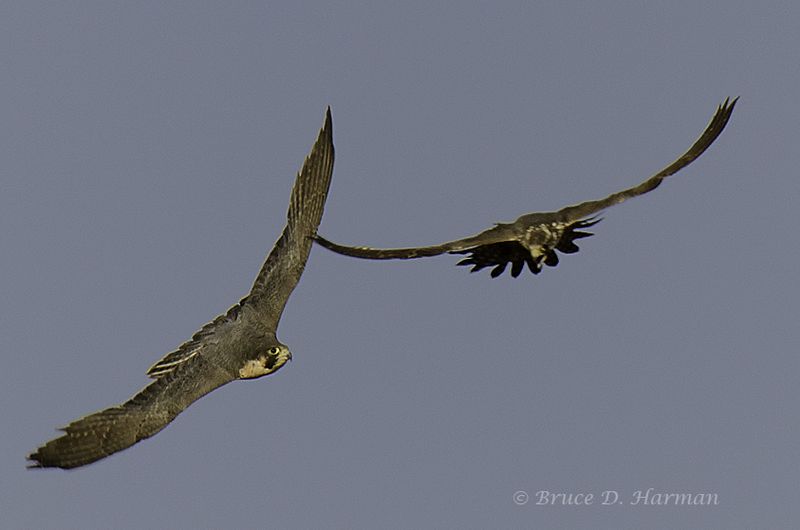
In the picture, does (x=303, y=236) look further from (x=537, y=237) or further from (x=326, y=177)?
(x=537, y=237)

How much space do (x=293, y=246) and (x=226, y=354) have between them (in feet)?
9.26

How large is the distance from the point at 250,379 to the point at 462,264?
433cm

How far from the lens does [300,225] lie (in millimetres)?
30375

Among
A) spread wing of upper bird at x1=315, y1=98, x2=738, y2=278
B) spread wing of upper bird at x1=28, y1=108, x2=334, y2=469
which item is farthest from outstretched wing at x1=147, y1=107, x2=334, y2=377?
spread wing of upper bird at x1=315, y1=98, x2=738, y2=278

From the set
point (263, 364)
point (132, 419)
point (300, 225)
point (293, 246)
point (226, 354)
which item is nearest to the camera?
point (132, 419)

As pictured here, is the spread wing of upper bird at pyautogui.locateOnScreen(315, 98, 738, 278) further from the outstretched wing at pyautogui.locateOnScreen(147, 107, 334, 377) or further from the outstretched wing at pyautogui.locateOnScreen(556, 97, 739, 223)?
the outstretched wing at pyautogui.locateOnScreen(147, 107, 334, 377)

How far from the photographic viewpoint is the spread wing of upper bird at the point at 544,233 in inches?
1081

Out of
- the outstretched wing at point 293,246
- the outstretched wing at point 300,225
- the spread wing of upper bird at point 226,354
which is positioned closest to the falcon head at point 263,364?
the spread wing of upper bird at point 226,354

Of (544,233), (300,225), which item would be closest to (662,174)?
(544,233)

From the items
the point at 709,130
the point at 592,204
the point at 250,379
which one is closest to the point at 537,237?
the point at 592,204

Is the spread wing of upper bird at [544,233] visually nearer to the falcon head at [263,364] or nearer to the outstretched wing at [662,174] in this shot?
the outstretched wing at [662,174]

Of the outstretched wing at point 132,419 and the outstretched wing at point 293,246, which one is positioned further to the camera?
the outstretched wing at point 293,246

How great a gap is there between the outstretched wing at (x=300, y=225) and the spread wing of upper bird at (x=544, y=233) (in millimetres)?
3377

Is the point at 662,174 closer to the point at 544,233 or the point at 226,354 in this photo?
the point at 544,233
